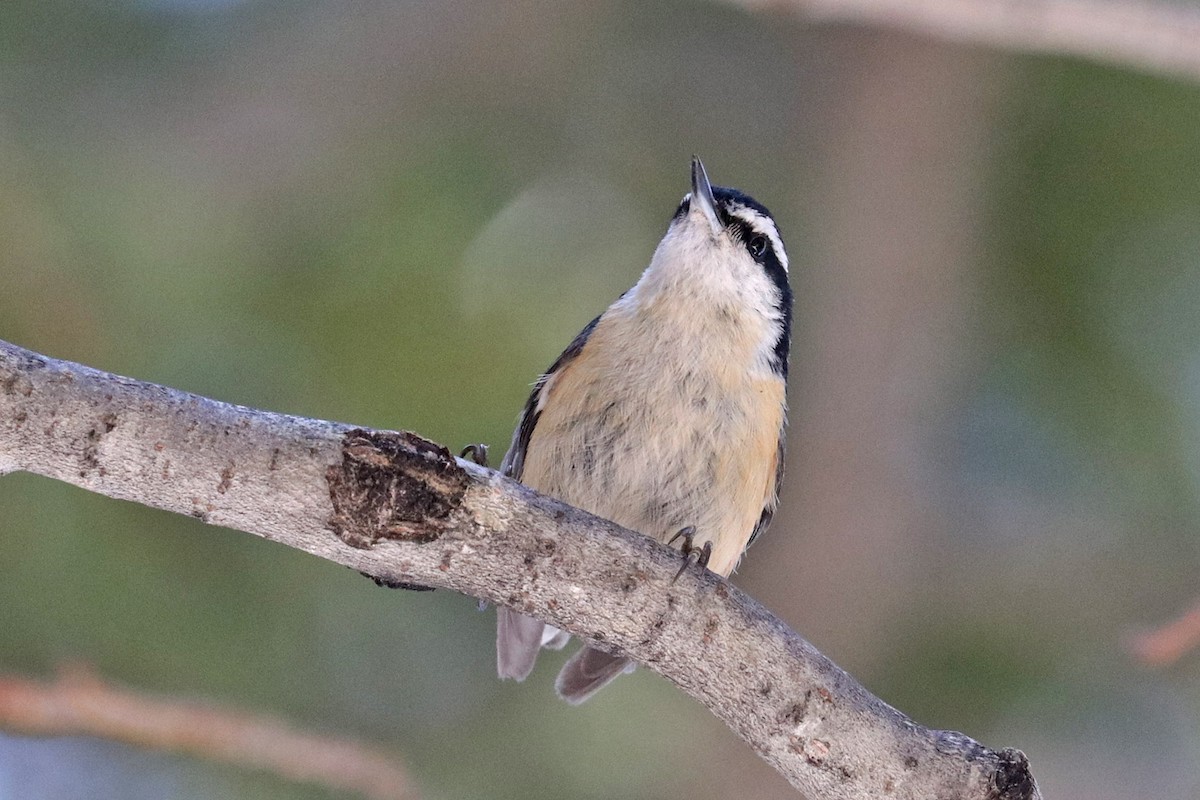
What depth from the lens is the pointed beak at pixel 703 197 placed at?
11.8 ft

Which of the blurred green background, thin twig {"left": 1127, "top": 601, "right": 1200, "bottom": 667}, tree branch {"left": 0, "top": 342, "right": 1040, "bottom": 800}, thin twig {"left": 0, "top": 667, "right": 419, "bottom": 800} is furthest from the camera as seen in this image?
the blurred green background

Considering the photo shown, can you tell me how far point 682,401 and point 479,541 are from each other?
1138mm

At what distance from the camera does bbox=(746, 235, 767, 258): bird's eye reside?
3.73m

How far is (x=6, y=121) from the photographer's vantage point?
14.3 ft

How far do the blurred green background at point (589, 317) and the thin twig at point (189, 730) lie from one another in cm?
34

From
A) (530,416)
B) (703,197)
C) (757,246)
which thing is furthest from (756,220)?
(530,416)

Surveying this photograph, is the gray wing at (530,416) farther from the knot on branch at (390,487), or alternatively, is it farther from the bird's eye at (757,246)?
the knot on branch at (390,487)

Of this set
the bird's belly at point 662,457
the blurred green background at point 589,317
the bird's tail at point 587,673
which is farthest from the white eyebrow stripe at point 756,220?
the bird's tail at point 587,673

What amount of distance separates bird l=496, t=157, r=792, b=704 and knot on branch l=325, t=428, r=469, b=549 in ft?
2.98

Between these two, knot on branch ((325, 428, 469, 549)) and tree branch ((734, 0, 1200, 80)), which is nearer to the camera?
knot on branch ((325, 428, 469, 549))

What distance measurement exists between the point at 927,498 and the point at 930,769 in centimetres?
366

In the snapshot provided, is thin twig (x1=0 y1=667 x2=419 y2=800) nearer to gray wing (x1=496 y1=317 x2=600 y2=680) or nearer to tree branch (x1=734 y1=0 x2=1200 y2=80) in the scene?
gray wing (x1=496 y1=317 x2=600 y2=680)

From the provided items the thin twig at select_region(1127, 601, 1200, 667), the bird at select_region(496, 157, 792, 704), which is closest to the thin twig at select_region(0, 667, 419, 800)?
the bird at select_region(496, 157, 792, 704)

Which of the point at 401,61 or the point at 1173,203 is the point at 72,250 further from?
the point at 1173,203
